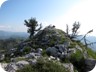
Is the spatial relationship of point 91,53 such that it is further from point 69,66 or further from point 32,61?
point 32,61

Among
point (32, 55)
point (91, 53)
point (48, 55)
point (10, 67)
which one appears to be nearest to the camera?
point (32, 55)

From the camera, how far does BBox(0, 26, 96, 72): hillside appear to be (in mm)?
9477

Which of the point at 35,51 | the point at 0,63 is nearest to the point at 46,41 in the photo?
the point at 35,51

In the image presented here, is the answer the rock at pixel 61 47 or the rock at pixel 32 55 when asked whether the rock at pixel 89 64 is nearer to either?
the rock at pixel 61 47

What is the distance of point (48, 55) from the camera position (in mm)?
9688

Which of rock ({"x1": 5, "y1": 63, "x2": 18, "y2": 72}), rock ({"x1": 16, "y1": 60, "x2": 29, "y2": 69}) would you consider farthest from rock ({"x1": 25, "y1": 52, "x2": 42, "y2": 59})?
rock ({"x1": 5, "y1": 63, "x2": 18, "y2": 72})

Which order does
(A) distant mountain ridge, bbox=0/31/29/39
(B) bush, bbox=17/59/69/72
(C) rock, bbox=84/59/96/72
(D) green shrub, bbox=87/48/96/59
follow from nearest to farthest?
1. (A) distant mountain ridge, bbox=0/31/29/39
2. (B) bush, bbox=17/59/69/72
3. (C) rock, bbox=84/59/96/72
4. (D) green shrub, bbox=87/48/96/59

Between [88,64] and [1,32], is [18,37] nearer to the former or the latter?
[1,32]

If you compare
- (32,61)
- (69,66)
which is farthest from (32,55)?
(69,66)

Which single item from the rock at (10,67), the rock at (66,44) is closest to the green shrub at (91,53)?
the rock at (66,44)

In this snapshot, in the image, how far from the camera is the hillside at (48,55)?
948 centimetres

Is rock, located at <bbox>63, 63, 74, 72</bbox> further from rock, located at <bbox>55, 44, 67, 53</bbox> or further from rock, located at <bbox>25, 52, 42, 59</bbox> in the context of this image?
rock, located at <bbox>25, 52, 42, 59</bbox>

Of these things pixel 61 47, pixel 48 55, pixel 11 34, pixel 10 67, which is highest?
pixel 11 34

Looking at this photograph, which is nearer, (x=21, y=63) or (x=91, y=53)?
(x=21, y=63)
